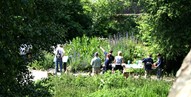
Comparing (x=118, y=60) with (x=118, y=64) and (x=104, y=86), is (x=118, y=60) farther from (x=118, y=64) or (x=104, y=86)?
(x=104, y=86)

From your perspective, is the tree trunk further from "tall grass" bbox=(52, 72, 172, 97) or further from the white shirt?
the white shirt

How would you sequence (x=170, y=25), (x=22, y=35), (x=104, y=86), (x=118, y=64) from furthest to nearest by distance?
(x=170, y=25) < (x=118, y=64) < (x=104, y=86) < (x=22, y=35)

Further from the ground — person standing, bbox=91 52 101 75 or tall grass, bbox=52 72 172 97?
person standing, bbox=91 52 101 75

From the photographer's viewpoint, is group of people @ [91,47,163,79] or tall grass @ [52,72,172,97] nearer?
tall grass @ [52,72,172,97]

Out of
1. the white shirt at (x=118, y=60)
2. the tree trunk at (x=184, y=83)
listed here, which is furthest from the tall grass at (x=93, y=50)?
the tree trunk at (x=184, y=83)

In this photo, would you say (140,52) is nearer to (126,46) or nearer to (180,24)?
(126,46)

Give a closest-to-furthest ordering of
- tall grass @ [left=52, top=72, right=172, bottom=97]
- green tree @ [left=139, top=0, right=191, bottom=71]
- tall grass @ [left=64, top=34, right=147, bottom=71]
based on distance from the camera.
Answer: tall grass @ [left=52, top=72, right=172, bottom=97]
green tree @ [left=139, top=0, right=191, bottom=71]
tall grass @ [left=64, top=34, right=147, bottom=71]

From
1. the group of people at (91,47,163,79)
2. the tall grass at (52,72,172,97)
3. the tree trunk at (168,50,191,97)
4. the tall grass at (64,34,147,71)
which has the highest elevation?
the tall grass at (64,34,147,71)

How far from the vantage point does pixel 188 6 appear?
15141 millimetres

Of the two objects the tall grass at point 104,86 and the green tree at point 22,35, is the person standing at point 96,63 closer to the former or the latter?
the tall grass at point 104,86

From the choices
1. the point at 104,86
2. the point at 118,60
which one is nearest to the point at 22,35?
the point at 104,86

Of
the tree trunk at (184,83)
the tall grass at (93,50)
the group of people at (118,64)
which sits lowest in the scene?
the tree trunk at (184,83)

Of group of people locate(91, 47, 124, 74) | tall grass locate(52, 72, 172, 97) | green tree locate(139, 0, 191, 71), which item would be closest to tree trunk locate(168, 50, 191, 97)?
tall grass locate(52, 72, 172, 97)

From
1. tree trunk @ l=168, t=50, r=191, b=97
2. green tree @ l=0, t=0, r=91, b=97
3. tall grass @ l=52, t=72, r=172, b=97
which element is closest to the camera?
tree trunk @ l=168, t=50, r=191, b=97
